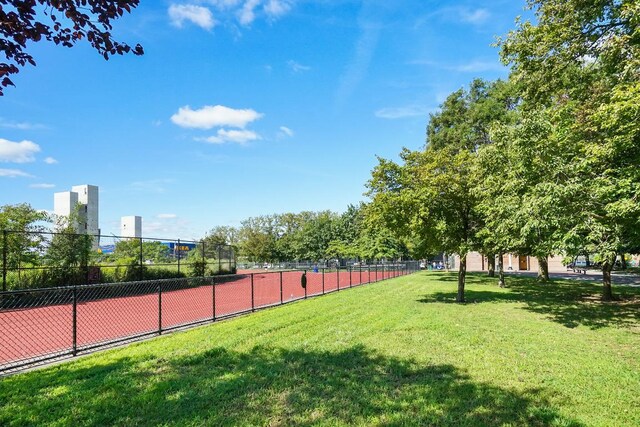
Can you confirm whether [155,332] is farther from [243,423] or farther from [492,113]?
[492,113]

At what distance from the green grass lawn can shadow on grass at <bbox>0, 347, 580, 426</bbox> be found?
2cm

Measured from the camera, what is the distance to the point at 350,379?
207 inches

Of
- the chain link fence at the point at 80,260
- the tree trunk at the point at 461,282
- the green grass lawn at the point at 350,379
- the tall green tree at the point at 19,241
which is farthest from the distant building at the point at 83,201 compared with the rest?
the green grass lawn at the point at 350,379

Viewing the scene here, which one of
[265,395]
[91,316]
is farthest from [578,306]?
[91,316]

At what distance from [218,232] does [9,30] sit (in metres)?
85.7

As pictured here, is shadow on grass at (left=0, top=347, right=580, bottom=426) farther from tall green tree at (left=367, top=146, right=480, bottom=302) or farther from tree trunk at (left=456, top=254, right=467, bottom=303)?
tree trunk at (left=456, top=254, right=467, bottom=303)

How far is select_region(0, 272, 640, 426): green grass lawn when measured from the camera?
4133 mm

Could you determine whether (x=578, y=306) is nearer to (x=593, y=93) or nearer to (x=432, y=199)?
(x=432, y=199)

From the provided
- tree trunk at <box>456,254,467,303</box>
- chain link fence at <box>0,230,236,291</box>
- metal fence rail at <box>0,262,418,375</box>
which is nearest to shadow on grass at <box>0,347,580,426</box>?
metal fence rail at <box>0,262,418,375</box>

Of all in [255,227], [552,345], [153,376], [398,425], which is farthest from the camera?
[255,227]

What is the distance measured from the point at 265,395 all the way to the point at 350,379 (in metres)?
1.19

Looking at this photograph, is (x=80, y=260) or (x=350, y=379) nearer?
(x=350, y=379)

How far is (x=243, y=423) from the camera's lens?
3916 millimetres

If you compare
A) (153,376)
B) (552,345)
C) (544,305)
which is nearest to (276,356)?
(153,376)
